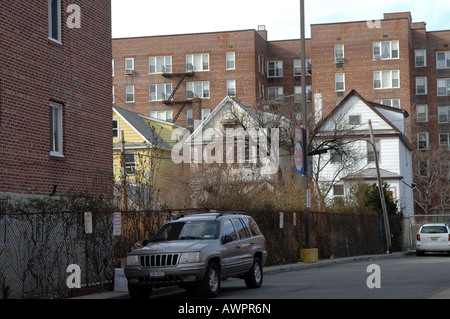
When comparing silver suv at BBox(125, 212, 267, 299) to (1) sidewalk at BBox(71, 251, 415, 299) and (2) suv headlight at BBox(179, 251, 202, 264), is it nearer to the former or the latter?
(2) suv headlight at BBox(179, 251, 202, 264)

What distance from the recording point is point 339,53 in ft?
226

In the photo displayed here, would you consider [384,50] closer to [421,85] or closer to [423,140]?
[421,85]

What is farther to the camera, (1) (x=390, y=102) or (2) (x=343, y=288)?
(1) (x=390, y=102)

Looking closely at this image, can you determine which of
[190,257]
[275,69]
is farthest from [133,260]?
[275,69]

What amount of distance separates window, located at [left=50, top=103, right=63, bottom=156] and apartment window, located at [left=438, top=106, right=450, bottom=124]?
58.0 m

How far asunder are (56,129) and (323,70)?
50.6m

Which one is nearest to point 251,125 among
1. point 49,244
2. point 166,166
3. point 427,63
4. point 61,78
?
point 166,166

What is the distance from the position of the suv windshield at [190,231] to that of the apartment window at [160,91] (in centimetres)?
5418

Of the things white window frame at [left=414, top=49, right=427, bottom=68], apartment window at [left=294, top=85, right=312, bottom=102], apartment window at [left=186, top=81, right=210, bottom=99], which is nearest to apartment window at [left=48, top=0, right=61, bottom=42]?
apartment window at [left=186, top=81, right=210, bottom=99]

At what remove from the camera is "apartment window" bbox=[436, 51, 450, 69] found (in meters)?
72.3
